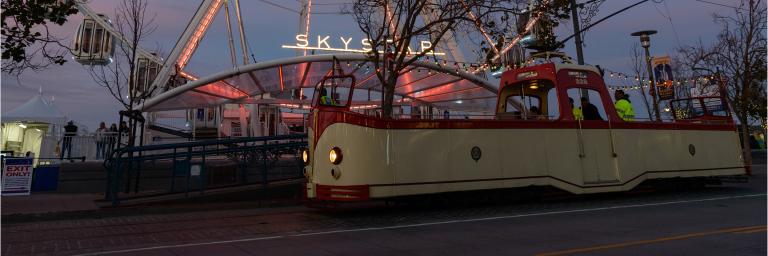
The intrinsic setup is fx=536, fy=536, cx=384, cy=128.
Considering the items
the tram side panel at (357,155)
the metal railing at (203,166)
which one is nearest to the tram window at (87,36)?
the metal railing at (203,166)

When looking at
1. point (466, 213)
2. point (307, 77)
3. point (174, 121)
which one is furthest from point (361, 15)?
point (174, 121)

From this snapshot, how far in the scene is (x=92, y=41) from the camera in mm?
32375

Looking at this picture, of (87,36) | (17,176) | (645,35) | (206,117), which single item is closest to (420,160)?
(17,176)

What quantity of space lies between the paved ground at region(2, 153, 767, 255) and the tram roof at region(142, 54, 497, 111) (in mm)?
11648

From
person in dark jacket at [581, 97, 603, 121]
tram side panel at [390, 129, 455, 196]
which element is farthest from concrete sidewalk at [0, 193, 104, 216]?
person in dark jacket at [581, 97, 603, 121]

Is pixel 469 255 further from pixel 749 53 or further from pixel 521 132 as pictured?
pixel 749 53

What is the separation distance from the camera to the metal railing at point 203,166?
437 inches

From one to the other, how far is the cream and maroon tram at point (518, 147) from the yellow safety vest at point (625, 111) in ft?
0.86

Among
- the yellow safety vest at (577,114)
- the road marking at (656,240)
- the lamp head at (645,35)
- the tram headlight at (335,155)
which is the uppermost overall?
the lamp head at (645,35)

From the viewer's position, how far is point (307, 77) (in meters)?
25.5

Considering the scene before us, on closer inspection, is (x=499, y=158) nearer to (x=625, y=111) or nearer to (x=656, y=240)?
(x=656, y=240)

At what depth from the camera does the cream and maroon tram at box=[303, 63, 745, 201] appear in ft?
29.2

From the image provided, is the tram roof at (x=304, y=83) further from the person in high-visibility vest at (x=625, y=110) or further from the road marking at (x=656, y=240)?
the road marking at (x=656, y=240)

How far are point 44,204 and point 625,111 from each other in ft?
41.5
